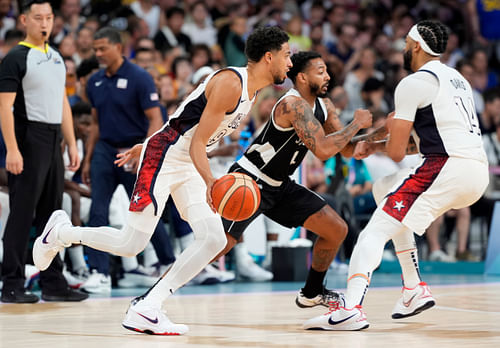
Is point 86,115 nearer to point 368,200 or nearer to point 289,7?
point 368,200

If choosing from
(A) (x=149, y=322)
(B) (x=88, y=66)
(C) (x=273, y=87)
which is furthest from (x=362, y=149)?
(C) (x=273, y=87)

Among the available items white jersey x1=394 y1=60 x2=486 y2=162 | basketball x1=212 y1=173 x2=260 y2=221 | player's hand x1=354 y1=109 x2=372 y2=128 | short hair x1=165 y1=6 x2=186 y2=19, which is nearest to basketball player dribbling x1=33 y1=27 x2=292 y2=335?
basketball x1=212 y1=173 x2=260 y2=221

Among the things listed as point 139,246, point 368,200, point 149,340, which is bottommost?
point 368,200

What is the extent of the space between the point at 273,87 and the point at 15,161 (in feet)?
19.3

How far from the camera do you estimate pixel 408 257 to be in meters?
6.05

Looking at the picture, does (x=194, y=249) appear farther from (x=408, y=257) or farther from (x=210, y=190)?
(x=408, y=257)

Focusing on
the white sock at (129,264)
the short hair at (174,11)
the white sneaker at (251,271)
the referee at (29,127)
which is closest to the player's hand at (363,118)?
the referee at (29,127)

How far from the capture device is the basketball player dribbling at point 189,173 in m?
5.27

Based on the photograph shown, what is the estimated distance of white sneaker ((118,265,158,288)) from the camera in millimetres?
8906

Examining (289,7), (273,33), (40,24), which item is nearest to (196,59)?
(289,7)

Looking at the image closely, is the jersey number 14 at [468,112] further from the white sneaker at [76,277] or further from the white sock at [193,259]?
the white sneaker at [76,277]

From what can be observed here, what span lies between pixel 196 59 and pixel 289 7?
13.0ft

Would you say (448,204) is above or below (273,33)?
below

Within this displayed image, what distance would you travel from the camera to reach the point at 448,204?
18.4 feet
